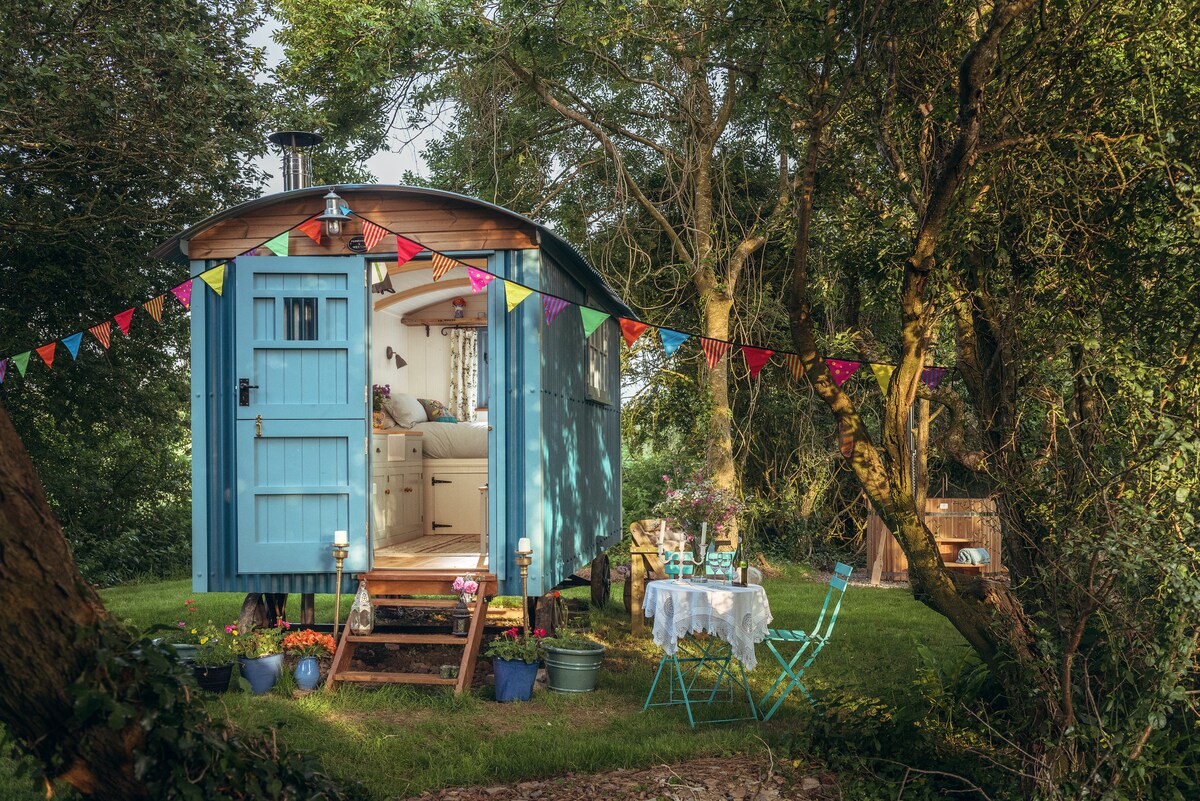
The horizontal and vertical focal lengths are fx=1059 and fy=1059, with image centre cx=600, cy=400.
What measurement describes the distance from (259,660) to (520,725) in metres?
1.87

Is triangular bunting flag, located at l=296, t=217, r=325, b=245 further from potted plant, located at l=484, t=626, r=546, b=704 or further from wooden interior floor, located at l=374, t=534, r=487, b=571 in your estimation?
potted plant, located at l=484, t=626, r=546, b=704

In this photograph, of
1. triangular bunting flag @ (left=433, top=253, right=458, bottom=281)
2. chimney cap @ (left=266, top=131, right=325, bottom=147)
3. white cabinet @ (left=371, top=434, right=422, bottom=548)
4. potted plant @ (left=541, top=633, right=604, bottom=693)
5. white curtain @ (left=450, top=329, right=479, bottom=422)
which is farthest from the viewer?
white curtain @ (left=450, top=329, right=479, bottom=422)

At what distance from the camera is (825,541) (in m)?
15.1

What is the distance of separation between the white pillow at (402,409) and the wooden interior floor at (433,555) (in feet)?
3.69

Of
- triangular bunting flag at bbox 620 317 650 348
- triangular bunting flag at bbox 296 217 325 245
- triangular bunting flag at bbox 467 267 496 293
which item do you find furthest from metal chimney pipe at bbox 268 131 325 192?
triangular bunting flag at bbox 620 317 650 348

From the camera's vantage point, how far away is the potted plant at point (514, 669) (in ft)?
21.9

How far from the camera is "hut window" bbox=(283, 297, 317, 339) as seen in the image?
7.48 meters

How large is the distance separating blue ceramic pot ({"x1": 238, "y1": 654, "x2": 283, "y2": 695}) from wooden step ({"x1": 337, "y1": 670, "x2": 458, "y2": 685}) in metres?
0.43

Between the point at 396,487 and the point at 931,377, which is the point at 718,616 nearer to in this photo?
the point at 931,377

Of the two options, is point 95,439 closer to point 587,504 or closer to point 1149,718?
point 587,504

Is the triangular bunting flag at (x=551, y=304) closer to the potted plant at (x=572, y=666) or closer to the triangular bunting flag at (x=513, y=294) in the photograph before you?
the triangular bunting flag at (x=513, y=294)

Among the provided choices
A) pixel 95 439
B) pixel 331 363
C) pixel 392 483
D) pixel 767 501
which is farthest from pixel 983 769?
pixel 95 439

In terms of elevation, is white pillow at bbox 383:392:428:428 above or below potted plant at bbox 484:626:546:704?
above

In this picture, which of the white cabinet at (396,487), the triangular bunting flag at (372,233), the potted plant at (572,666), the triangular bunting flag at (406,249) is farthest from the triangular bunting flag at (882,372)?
the white cabinet at (396,487)
